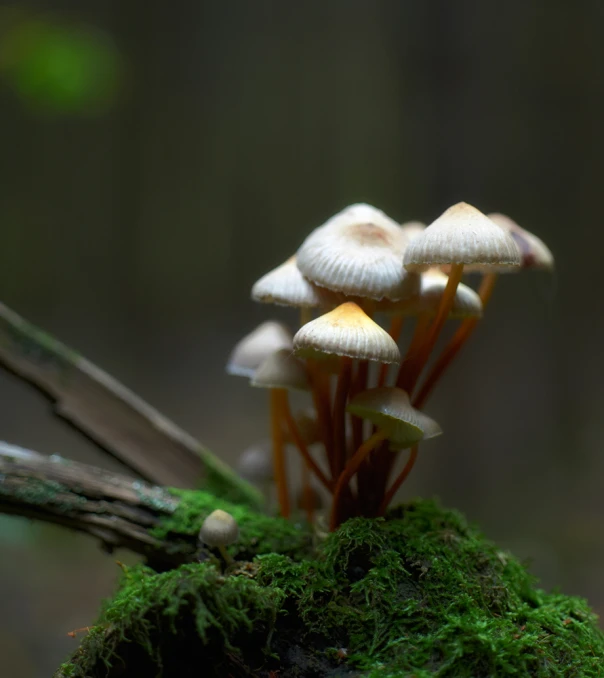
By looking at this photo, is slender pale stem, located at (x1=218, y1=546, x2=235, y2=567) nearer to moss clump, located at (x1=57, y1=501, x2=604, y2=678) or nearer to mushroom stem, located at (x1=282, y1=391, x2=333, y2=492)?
moss clump, located at (x1=57, y1=501, x2=604, y2=678)

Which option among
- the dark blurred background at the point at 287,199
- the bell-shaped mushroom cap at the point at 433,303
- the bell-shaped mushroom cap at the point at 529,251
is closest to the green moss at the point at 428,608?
the bell-shaped mushroom cap at the point at 433,303

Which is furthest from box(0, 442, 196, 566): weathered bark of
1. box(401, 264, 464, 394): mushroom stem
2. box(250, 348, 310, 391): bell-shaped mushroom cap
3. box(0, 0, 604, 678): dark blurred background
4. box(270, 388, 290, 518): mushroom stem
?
box(0, 0, 604, 678): dark blurred background

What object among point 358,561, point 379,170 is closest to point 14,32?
point 379,170

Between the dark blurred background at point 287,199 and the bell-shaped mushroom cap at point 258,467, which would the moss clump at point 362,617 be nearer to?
the bell-shaped mushroom cap at point 258,467

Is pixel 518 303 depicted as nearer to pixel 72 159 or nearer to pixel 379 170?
pixel 379 170

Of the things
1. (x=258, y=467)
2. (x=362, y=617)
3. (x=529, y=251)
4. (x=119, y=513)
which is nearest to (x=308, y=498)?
(x=258, y=467)

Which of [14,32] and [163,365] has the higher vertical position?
[14,32]

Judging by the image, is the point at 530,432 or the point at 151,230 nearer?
the point at 530,432
